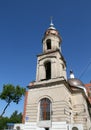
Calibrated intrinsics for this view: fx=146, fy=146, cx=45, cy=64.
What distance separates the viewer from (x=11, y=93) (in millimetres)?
37844

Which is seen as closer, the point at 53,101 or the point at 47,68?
the point at 53,101

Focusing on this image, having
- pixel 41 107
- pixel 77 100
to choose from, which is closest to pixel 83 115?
pixel 77 100

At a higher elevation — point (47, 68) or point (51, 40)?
point (51, 40)

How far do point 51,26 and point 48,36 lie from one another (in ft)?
13.2

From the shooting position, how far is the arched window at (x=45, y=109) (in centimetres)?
1928

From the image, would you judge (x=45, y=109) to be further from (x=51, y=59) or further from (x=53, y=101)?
(x=51, y=59)

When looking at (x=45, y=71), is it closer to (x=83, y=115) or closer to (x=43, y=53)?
(x=43, y=53)

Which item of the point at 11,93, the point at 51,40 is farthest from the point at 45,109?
the point at 11,93

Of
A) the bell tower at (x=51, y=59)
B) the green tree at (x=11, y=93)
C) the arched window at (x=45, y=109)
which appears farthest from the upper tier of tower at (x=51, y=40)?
the green tree at (x=11, y=93)

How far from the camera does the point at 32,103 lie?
68.3ft

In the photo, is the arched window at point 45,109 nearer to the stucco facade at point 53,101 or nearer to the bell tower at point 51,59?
the stucco facade at point 53,101

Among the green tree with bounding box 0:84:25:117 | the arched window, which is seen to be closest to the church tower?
the arched window

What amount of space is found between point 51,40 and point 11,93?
774 inches

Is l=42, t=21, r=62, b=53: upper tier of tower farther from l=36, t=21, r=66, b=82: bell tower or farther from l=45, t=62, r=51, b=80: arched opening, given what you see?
l=45, t=62, r=51, b=80: arched opening
